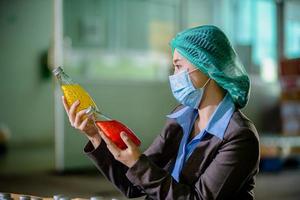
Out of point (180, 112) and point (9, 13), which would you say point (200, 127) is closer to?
point (180, 112)

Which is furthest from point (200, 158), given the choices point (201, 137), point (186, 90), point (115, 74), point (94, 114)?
point (115, 74)

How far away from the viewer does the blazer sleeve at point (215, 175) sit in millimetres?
1087

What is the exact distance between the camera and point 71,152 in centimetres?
473

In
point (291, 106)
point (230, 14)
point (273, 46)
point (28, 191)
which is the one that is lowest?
point (28, 191)

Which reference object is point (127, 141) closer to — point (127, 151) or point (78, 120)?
point (127, 151)

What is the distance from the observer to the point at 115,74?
534 cm

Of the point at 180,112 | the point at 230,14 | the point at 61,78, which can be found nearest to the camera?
the point at 61,78

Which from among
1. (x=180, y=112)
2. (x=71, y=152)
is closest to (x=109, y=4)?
(x=71, y=152)

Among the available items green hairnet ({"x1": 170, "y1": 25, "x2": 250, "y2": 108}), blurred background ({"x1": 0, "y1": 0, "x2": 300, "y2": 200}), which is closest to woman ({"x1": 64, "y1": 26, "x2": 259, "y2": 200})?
green hairnet ({"x1": 170, "y1": 25, "x2": 250, "y2": 108})

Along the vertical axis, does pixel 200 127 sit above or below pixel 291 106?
above

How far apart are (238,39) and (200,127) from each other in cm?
492

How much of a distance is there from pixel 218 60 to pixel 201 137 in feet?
0.66

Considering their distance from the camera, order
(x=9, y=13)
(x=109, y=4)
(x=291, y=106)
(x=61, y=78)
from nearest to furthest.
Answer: (x=61, y=78) → (x=109, y=4) → (x=291, y=106) → (x=9, y=13)

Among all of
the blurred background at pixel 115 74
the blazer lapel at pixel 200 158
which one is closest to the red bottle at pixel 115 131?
the blazer lapel at pixel 200 158
